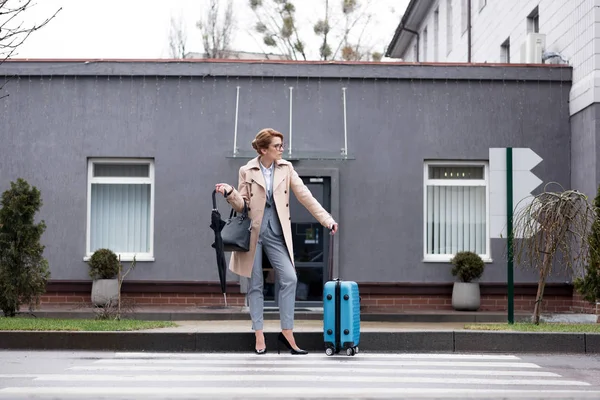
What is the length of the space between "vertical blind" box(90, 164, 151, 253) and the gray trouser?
928cm

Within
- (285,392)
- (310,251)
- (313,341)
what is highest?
(310,251)

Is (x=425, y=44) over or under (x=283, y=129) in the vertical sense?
over

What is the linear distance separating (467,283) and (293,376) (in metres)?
10.1

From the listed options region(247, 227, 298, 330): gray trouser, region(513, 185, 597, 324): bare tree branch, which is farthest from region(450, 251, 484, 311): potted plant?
region(247, 227, 298, 330): gray trouser

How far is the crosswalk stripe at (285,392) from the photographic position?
23.2 ft

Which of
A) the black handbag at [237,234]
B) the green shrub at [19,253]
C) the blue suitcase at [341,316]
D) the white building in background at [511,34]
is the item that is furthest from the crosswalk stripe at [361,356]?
the white building in background at [511,34]

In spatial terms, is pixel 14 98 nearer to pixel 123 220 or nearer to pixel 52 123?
pixel 52 123

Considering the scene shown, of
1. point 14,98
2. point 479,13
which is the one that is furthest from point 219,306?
point 479,13

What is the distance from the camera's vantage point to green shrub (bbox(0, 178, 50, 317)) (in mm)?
13617

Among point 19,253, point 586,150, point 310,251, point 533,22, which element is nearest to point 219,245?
point 19,253

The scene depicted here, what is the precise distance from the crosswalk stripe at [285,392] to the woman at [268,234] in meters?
2.13

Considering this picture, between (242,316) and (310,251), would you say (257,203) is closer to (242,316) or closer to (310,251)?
(242,316)

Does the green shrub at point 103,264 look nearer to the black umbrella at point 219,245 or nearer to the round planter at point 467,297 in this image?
the round planter at point 467,297

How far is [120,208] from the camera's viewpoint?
18.6 meters
